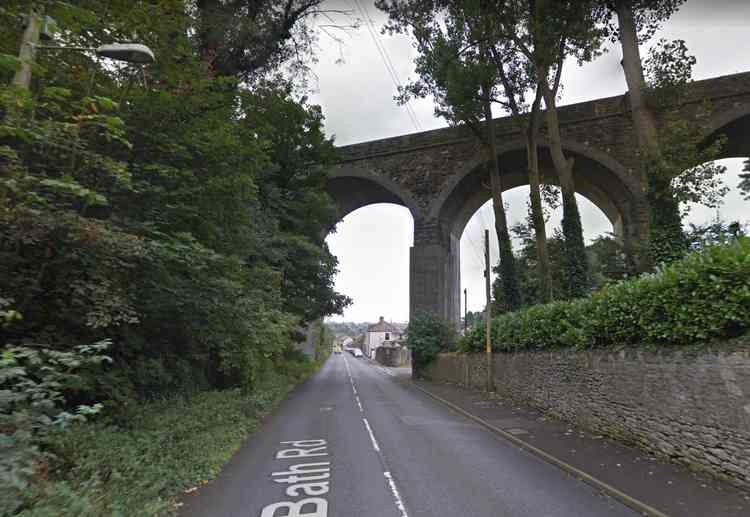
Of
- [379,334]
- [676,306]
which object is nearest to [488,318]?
[676,306]

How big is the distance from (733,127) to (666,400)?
2038 centimetres

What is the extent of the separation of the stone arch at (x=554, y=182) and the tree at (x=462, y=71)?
10.0 ft

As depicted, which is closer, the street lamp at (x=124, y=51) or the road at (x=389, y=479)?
the street lamp at (x=124, y=51)

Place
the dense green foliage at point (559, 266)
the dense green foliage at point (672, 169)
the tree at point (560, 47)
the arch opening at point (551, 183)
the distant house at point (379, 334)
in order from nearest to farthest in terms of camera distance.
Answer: the dense green foliage at point (672, 169) < the tree at point (560, 47) < the dense green foliage at point (559, 266) < the arch opening at point (551, 183) < the distant house at point (379, 334)

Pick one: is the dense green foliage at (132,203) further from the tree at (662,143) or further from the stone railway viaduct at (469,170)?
the stone railway viaduct at (469,170)

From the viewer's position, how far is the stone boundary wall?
19.0ft

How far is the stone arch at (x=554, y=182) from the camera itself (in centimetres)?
2303

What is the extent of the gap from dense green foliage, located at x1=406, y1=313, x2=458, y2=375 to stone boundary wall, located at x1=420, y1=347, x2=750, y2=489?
46.1ft

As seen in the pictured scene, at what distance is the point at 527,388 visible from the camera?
1358 centimetres

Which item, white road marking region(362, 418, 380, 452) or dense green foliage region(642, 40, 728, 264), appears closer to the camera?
white road marking region(362, 418, 380, 452)

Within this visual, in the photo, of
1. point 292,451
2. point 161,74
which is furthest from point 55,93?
point 292,451

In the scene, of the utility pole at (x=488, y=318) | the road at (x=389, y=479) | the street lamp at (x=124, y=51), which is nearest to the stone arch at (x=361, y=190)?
the utility pole at (x=488, y=318)

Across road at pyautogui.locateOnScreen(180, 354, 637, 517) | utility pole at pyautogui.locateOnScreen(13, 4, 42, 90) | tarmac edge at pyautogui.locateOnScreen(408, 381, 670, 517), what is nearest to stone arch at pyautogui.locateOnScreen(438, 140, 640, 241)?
tarmac edge at pyautogui.locateOnScreen(408, 381, 670, 517)

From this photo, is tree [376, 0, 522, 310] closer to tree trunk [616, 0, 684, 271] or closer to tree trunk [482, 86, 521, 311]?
tree trunk [482, 86, 521, 311]
